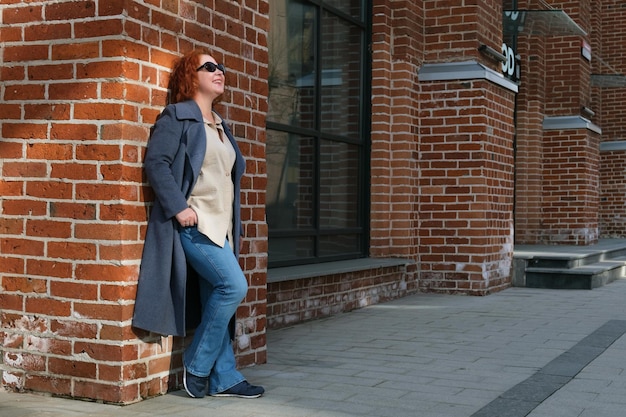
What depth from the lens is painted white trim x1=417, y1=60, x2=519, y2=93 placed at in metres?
9.63

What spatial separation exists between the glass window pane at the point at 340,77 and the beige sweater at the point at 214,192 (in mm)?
4128

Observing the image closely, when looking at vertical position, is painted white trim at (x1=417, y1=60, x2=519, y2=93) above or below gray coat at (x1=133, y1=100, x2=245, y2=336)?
above

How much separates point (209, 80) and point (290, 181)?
3.59 m

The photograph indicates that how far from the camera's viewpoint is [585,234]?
14805mm

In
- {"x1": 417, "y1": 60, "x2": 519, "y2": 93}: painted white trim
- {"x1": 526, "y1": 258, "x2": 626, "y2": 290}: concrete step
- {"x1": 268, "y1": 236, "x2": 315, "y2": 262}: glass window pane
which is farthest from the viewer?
{"x1": 526, "y1": 258, "x2": 626, "y2": 290}: concrete step

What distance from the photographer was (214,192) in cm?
461

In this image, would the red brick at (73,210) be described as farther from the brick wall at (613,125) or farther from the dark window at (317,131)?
the brick wall at (613,125)

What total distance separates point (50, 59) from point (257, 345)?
2.18m

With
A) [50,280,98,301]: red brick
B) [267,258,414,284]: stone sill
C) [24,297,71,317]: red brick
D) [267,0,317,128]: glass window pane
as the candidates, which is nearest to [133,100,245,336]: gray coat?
[50,280,98,301]: red brick

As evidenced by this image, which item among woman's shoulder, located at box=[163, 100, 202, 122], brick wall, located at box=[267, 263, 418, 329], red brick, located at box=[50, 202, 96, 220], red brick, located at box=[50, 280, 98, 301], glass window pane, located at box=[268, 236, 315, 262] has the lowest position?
brick wall, located at box=[267, 263, 418, 329]

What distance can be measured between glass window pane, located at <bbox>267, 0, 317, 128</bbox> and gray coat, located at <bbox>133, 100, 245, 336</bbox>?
339 cm

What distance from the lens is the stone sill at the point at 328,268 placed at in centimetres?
729

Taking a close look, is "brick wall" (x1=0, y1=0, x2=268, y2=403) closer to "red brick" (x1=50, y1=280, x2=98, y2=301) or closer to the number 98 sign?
Answer: "red brick" (x1=50, y1=280, x2=98, y2=301)

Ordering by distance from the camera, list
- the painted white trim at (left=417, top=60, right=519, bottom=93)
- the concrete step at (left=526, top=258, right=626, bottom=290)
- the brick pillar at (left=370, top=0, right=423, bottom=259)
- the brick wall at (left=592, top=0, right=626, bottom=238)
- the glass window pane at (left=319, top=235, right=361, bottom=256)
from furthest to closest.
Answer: the brick wall at (left=592, top=0, right=626, bottom=238) → the concrete step at (left=526, top=258, right=626, bottom=290) → the painted white trim at (left=417, top=60, right=519, bottom=93) → the brick pillar at (left=370, top=0, right=423, bottom=259) → the glass window pane at (left=319, top=235, right=361, bottom=256)
